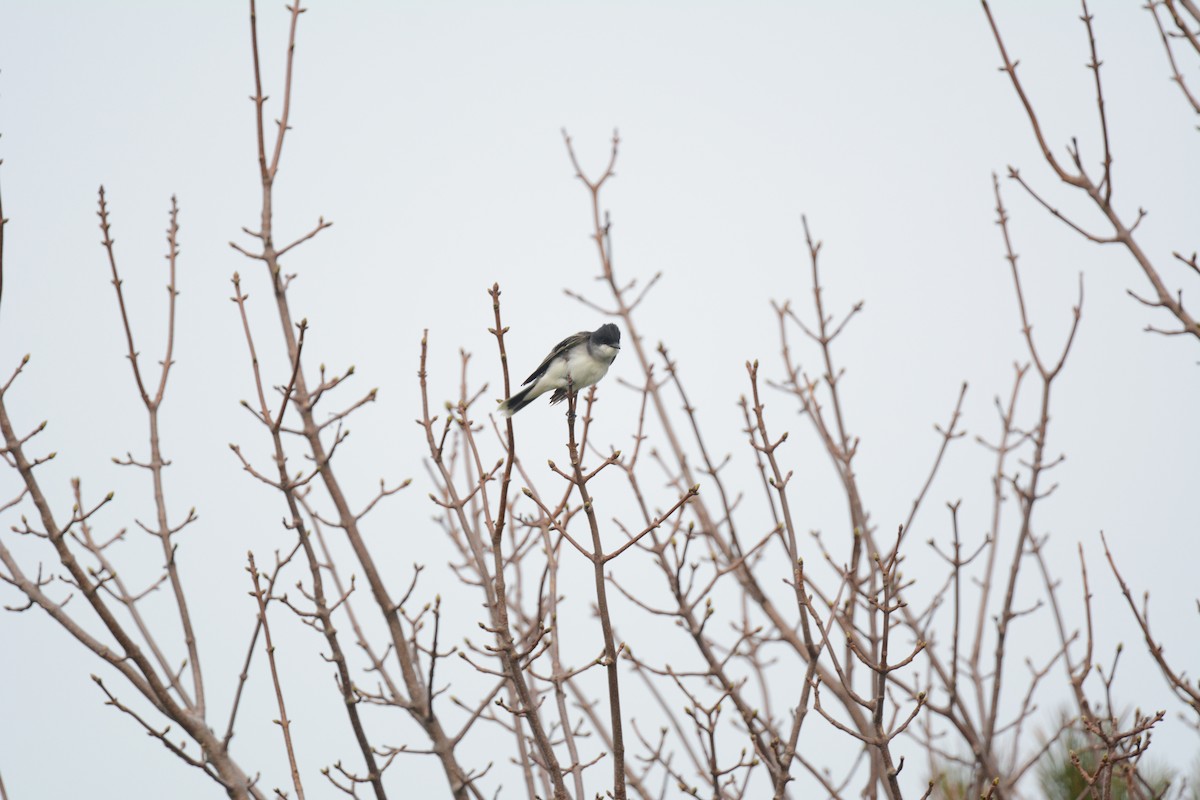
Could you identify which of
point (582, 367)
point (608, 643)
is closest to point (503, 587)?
point (608, 643)

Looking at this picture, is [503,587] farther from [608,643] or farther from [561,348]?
[561,348]

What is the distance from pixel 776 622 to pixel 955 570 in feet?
2.51

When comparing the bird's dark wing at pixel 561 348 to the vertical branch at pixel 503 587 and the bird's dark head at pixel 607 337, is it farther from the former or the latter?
the vertical branch at pixel 503 587

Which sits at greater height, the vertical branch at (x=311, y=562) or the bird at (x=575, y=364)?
the bird at (x=575, y=364)

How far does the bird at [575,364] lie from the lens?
5.43 m

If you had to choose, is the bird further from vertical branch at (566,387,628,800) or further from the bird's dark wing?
vertical branch at (566,387,628,800)

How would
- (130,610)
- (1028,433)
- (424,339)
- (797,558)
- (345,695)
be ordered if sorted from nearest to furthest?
1. (797,558)
2. (424,339)
3. (345,695)
4. (130,610)
5. (1028,433)

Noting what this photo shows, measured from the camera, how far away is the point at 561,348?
18.8ft

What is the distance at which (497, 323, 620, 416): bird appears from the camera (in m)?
5.43

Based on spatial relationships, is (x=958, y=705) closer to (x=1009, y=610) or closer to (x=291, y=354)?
(x=1009, y=610)

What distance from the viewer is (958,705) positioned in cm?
450

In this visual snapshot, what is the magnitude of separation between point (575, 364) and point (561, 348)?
0.30 meters

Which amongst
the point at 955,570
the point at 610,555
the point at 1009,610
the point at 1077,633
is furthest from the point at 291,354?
the point at 1077,633

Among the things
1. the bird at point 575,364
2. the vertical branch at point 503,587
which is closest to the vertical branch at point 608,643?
the vertical branch at point 503,587
